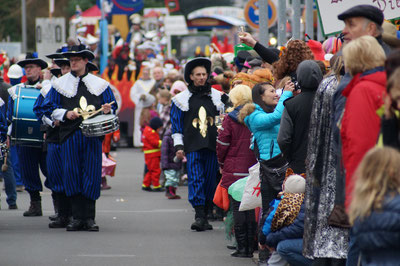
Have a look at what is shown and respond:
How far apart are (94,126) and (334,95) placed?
5.64m

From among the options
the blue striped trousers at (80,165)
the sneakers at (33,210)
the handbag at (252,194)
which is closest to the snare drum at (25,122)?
the sneakers at (33,210)

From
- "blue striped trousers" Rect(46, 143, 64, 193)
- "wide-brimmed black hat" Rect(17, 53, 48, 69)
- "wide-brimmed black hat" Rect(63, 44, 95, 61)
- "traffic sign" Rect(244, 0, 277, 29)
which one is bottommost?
"blue striped trousers" Rect(46, 143, 64, 193)

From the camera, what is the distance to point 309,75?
7480 mm

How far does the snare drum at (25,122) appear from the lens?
42.6 feet

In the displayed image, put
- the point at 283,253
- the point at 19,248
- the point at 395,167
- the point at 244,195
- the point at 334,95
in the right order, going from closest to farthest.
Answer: the point at 395,167 → the point at 334,95 → the point at 283,253 → the point at 244,195 → the point at 19,248

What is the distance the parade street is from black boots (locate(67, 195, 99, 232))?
14cm

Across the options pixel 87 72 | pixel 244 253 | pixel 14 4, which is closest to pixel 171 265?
pixel 244 253

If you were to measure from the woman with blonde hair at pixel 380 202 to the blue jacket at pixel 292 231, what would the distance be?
2.39 metres

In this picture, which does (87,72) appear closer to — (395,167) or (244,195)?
(244,195)

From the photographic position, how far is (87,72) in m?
12.0

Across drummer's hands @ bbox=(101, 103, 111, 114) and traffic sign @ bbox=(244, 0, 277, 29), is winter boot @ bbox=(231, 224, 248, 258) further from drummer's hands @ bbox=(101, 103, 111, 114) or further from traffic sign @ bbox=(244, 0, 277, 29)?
traffic sign @ bbox=(244, 0, 277, 29)

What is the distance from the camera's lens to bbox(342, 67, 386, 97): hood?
17.9 feet

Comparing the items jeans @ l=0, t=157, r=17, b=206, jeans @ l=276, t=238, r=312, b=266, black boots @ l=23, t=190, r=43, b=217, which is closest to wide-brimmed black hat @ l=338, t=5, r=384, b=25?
jeans @ l=276, t=238, r=312, b=266

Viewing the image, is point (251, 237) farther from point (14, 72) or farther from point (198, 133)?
point (14, 72)
